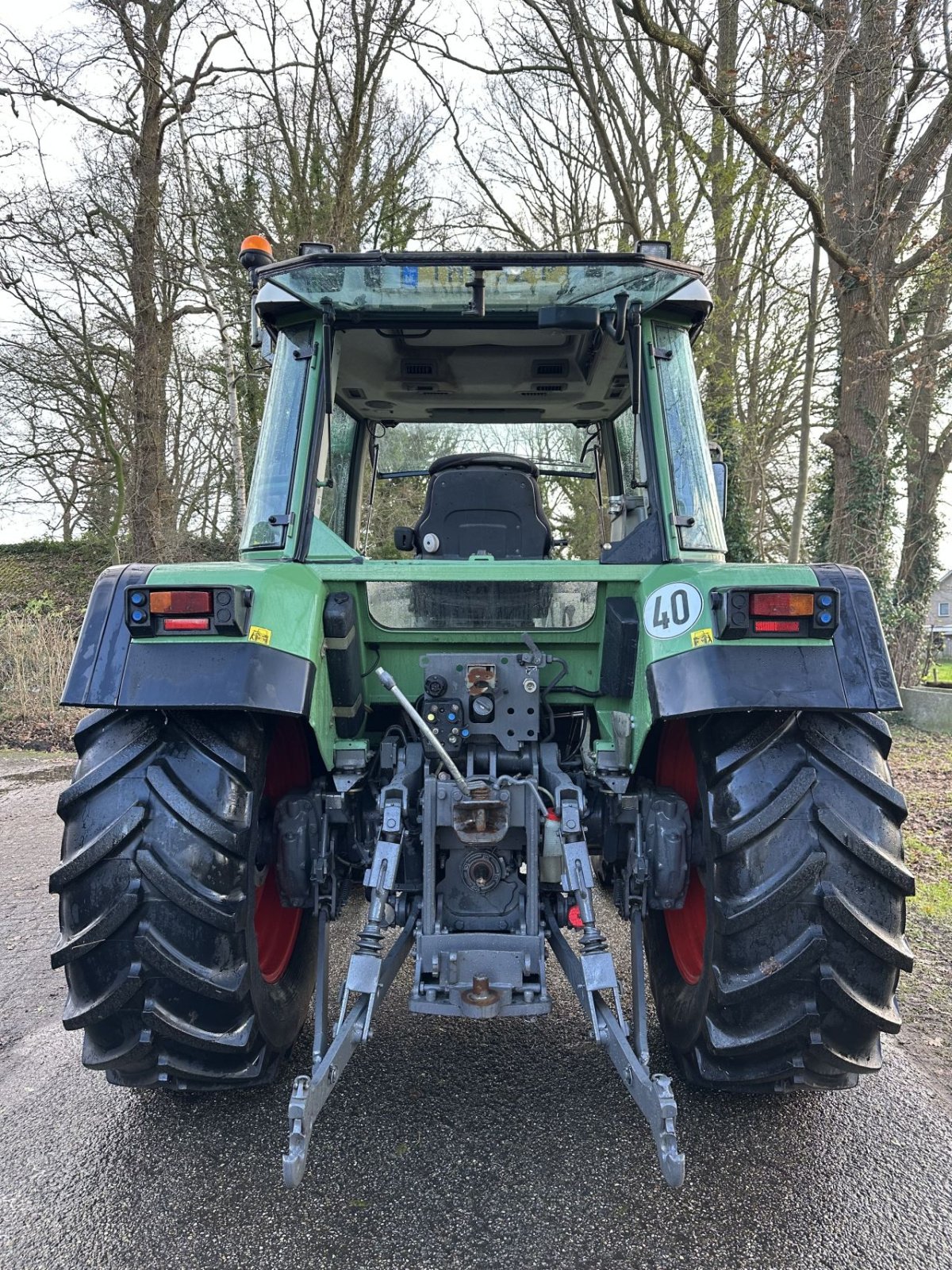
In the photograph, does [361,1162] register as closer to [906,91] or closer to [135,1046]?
[135,1046]

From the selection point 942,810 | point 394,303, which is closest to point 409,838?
point 394,303

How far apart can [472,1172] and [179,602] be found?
1612 mm

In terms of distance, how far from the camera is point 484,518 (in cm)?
341

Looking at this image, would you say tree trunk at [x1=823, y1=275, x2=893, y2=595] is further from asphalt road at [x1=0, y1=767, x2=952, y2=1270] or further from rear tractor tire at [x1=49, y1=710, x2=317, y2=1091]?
rear tractor tire at [x1=49, y1=710, x2=317, y2=1091]

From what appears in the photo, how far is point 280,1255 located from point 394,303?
8.26ft

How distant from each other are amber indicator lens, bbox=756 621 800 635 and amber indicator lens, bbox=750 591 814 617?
0.7 inches

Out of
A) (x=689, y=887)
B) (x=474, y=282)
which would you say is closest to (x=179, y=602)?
(x=474, y=282)

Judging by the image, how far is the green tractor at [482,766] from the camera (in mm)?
2064

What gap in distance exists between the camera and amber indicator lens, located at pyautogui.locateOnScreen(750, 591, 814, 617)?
2.04 m

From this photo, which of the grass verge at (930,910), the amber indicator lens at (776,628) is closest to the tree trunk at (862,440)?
the grass verge at (930,910)

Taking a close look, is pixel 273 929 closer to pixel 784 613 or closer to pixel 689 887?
pixel 689 887

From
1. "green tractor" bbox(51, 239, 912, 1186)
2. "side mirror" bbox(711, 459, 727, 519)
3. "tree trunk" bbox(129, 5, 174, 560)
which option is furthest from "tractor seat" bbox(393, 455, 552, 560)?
"tree trunk" bbox(129, 5, 174, 560)

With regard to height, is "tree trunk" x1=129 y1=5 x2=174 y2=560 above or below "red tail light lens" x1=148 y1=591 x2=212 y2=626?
above

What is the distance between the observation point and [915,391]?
458 inches
